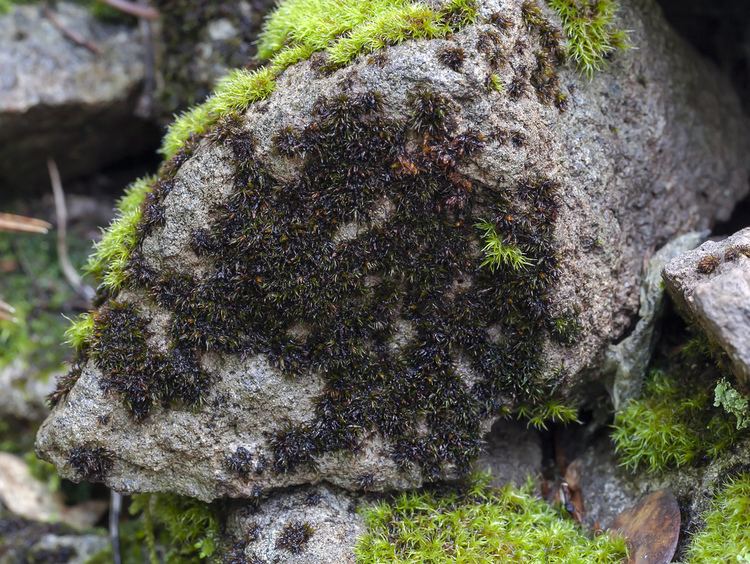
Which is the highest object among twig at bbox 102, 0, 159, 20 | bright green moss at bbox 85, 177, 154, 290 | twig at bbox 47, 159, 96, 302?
twig at bbox 102, 0, 159, 20

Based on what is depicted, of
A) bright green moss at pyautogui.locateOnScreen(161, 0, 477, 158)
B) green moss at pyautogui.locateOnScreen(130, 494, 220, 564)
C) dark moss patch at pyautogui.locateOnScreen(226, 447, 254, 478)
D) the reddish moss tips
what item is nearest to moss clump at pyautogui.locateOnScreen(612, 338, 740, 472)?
the reddish moss tips

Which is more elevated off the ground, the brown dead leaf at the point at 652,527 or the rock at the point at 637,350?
the rock at the point at 637,350

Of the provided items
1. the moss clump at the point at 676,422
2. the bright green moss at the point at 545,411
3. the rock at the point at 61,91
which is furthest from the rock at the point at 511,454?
the rock at the point at 61,91

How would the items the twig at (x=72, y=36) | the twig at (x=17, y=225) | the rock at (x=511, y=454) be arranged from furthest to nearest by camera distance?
1. the twig at (x=72, y=36)
2. the twig at (x=17, y=225)
3. the rock at (x=511, y=454)

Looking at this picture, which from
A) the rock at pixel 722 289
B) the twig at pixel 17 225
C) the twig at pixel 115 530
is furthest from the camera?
the twig at pixel 17 225

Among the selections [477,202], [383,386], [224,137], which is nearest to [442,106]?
[477,202]

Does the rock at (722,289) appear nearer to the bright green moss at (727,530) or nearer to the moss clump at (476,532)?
the bright green moss at (727,530)

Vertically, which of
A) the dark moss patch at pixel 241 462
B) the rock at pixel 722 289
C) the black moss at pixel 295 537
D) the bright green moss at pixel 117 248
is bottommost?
the black moss at pixel 295 537

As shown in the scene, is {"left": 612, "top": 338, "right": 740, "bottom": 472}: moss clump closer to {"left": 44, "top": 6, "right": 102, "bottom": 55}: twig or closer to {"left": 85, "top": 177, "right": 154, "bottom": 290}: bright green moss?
{"left": 85, "top": 177, "right": 154, "bottom": 290}: bright green moss
